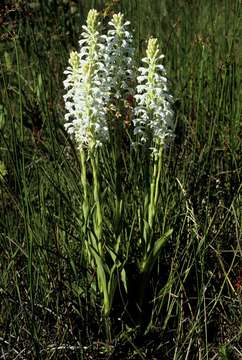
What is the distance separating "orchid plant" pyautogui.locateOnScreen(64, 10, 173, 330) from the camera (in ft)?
6.80

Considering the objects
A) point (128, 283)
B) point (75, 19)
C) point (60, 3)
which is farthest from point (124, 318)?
point (75, 19)

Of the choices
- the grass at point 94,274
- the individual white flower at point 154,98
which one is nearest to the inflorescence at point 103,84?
the individual white flower at point 154,98

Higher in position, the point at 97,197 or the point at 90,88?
the point at 90,88

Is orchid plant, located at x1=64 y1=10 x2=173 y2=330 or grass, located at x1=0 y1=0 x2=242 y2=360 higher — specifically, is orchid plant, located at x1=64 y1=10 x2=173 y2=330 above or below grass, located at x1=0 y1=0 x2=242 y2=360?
above

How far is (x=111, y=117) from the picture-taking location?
7.71 feet

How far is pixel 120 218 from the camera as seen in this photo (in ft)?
7.43

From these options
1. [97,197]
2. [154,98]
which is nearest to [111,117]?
[154,98]

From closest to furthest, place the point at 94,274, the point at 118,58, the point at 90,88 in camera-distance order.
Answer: the point at 90,88 < the point at 118,58 < the point at 94,274

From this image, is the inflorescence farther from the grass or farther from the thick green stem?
the grass

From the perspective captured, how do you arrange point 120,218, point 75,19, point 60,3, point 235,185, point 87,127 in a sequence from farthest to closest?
point 75,19 < point 60,3 < point 235,185 < point 120,218 < point 87,127

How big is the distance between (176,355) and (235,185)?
1.20 metres

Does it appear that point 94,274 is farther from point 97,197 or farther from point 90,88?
point 90,88

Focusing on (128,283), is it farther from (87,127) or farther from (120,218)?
(87,127)

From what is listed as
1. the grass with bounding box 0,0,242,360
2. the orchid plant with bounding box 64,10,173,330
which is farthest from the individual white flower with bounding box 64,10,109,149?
the grass with bounding box 0,0,242,360
